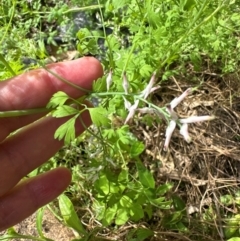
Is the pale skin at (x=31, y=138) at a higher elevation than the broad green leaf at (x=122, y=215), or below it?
higher

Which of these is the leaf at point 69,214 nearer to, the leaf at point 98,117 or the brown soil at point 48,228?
the brown soil at point 48,228

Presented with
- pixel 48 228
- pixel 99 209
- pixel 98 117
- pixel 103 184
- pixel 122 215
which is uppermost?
pixel 98 117

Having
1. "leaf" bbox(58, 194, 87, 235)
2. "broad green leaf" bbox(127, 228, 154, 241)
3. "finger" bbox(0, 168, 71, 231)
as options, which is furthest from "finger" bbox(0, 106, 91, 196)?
"broad green leaf" bbox(127, 228, 154, 241)

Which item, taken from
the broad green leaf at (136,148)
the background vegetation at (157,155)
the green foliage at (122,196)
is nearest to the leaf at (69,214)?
the background vegetation at (157,155)

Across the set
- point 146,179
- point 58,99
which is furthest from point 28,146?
point 146,179

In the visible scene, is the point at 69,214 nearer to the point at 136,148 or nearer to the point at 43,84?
the point at 136,148

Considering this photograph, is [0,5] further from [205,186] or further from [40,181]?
[205,186]
